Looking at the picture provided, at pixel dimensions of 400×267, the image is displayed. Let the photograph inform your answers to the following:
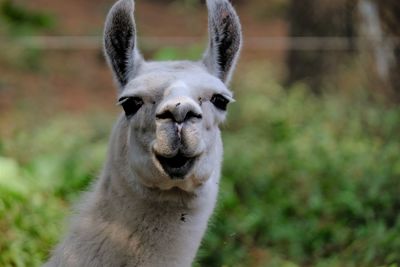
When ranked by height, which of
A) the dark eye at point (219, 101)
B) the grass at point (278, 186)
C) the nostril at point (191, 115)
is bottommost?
the grass at point (278, 186)

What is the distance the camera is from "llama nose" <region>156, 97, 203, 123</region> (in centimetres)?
425

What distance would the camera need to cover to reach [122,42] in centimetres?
491

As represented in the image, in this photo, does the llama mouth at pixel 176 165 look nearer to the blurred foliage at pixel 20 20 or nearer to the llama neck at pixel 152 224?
the llama neck at pixel 152 224

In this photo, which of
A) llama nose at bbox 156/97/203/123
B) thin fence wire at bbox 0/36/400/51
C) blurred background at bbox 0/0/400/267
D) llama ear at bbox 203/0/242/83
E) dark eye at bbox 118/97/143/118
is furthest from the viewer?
thin fence wire at bbox 0/36/400/51

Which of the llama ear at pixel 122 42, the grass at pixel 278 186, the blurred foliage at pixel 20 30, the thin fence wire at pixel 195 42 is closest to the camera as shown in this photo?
the llama ear at pixel 122 42

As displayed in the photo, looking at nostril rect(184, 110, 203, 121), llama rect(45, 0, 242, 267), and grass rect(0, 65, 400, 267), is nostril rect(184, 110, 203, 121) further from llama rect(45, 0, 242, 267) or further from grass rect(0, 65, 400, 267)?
grass rect(0, 65, 400, 267)

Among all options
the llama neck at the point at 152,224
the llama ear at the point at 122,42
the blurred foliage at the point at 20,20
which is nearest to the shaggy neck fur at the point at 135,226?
the llama neck at the point at 152,224

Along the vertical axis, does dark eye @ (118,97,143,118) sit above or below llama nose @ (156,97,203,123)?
below

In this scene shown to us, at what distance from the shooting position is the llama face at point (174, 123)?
14.1 feet

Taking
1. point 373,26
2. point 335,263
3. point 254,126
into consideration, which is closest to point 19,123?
point 254,126

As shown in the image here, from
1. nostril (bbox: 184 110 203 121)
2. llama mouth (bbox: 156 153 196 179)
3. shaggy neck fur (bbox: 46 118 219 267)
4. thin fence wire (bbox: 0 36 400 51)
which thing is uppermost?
nostril (bbox: 184 110 203 121)

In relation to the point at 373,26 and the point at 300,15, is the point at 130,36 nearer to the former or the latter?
the point at 373,26

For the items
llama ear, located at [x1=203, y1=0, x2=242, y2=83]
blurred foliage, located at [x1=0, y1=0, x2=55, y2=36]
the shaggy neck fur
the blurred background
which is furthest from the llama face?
blurred foliage, located at [x1=0, y1=0, x2=55, y2=36]

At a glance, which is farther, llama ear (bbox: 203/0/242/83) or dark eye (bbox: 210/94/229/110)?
llama ear (bbox: 203/0/242/83)
